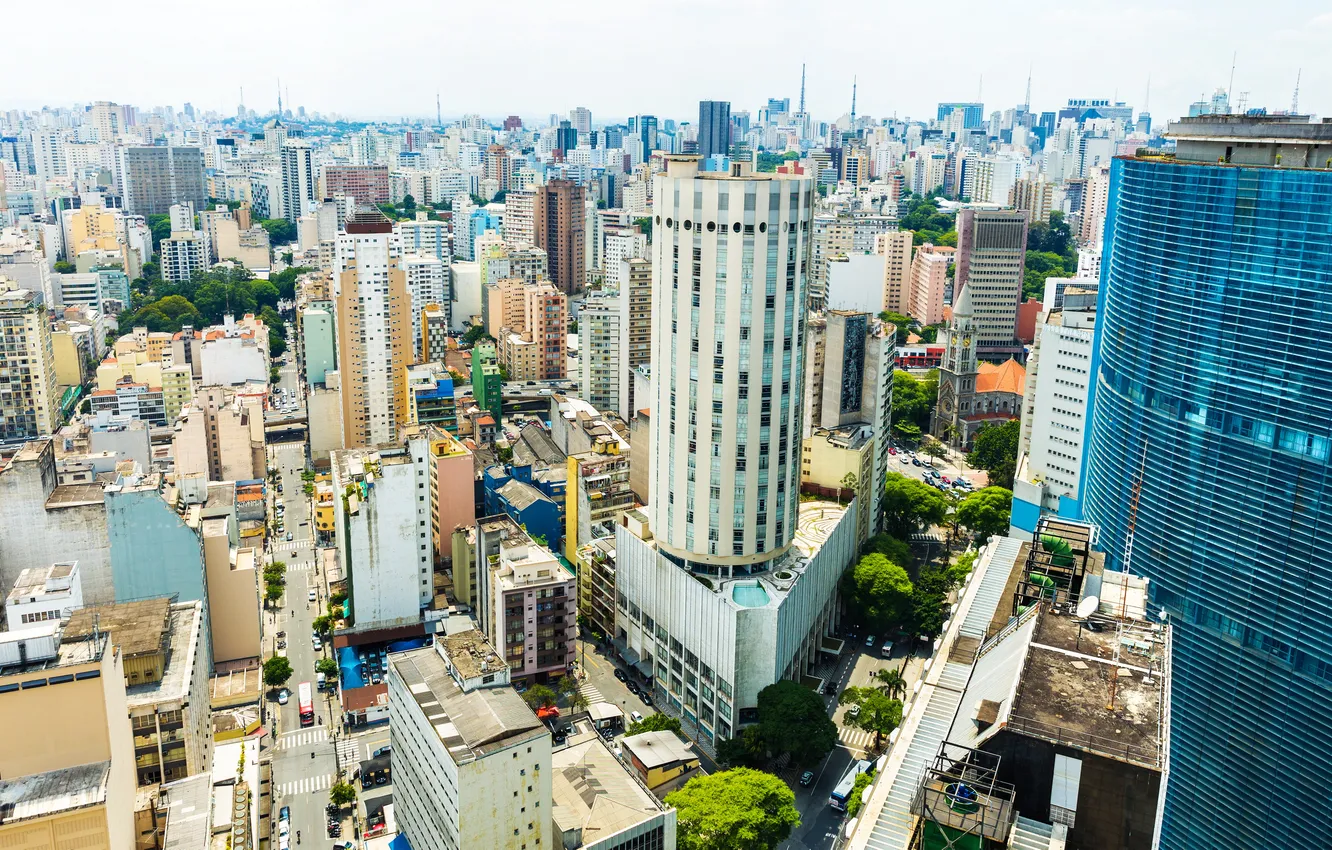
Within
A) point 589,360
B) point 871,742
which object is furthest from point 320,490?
point 871,742

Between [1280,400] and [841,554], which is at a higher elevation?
[1280,400]

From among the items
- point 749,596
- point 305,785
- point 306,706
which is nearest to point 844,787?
point 749,596

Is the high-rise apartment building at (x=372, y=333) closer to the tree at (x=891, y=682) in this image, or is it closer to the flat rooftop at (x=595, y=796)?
the tree at (x=891, y=682)

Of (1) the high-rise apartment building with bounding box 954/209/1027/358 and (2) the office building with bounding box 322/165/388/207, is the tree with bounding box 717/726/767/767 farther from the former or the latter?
(2) the office building with bounding box 322/165/388/207

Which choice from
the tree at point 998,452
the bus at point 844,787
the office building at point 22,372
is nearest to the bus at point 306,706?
the bus at point 844,787

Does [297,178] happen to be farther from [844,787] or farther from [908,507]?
[844,787]

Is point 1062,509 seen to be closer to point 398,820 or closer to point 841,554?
point 841,554

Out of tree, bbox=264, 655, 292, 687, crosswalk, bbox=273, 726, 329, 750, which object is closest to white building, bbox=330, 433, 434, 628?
tree, bbox=264, 655, 292, 687
